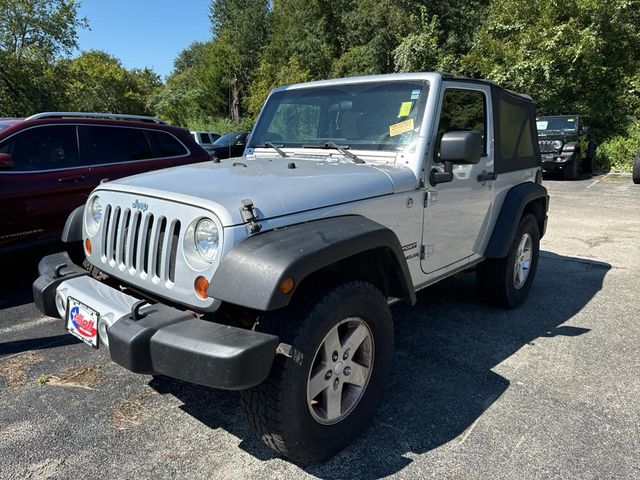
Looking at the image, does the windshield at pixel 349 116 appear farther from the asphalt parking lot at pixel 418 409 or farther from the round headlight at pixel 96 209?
the asphalt parking lot at pixel 418 409

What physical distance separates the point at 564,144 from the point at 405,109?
13.7 m

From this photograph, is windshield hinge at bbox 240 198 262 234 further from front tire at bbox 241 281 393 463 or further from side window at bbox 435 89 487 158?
side window at bbox 435 89 487 158

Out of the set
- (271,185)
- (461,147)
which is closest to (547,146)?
(461,147)

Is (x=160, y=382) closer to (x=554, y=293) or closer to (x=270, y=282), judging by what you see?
(x=270, y=282)

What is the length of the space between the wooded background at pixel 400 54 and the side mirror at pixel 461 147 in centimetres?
402

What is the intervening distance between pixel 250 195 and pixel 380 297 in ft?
2.71

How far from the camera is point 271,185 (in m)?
2.53

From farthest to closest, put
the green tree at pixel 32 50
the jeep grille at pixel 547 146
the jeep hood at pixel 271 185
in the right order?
the green tree at pixel 32 50 < the jeep grille at pixel 547 146 < the jeep hood at pixel 271 185

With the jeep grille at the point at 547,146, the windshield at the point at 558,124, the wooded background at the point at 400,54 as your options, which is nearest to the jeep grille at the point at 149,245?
the wooded background at the point at 400,54

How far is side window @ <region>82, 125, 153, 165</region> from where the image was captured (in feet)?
17.8

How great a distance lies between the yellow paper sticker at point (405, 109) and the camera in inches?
129

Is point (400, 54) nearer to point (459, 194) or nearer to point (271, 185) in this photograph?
point (459, 194)

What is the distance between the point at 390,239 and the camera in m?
2.57

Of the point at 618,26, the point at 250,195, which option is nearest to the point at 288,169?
the point at 250,195
